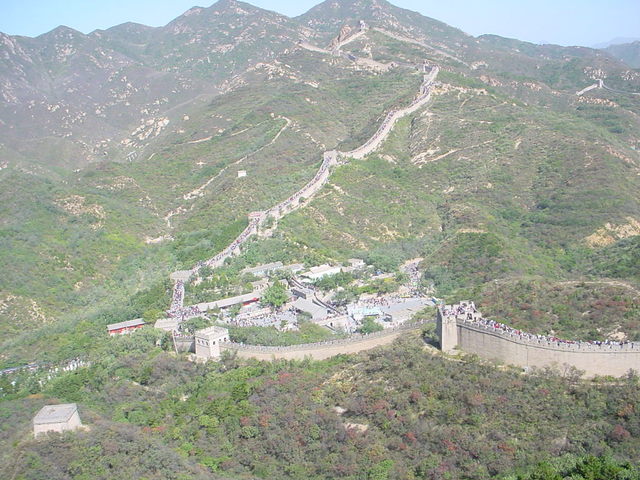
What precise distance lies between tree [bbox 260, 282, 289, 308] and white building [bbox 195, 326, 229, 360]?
6943mm

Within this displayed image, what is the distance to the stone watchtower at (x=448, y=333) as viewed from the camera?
100ft

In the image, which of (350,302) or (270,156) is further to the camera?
(270,156)

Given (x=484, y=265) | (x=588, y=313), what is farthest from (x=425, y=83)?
(x=588, y=313)

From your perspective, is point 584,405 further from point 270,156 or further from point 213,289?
point 270,156

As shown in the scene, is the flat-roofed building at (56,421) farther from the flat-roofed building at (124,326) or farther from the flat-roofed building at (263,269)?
the flat-roofed building at (263,269)

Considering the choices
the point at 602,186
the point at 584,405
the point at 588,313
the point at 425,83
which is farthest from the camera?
the point at 425,83

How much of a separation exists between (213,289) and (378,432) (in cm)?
2145

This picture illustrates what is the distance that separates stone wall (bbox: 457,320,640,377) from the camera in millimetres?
26391

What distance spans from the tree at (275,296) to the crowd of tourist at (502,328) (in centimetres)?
1354

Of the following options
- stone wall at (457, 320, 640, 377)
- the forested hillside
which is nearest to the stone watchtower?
stone wall at (457, 320, 640, 377)

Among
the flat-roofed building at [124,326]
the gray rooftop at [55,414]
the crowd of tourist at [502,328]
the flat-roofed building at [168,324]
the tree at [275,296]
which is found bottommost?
the flat-roofed building at [124,326]

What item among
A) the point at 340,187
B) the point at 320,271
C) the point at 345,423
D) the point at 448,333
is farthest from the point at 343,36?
the point at 345,423

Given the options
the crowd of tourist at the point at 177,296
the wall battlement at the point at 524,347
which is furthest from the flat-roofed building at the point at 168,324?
the wall battlement at the point at 524,347

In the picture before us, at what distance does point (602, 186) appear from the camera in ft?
189
